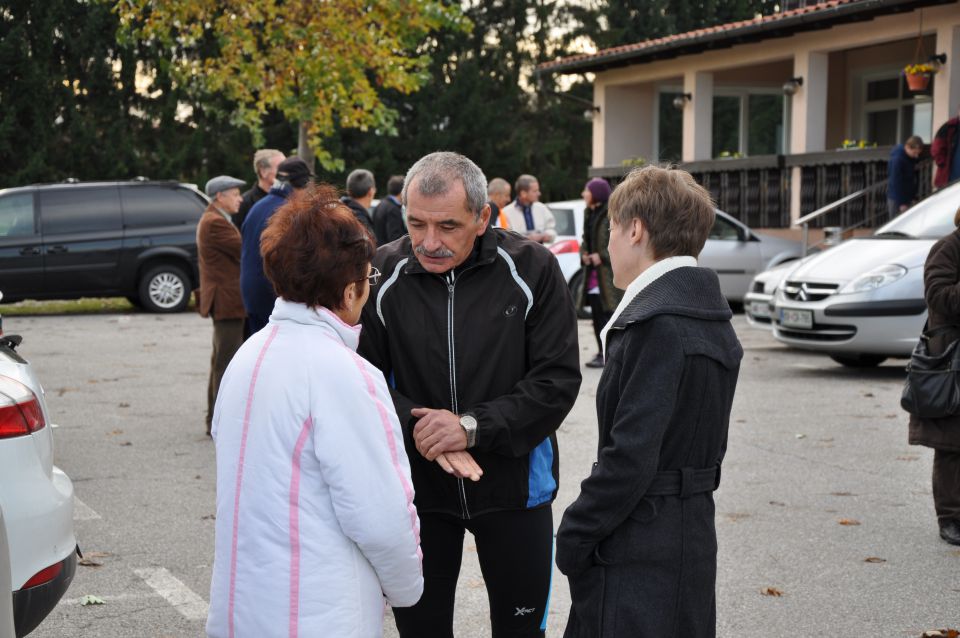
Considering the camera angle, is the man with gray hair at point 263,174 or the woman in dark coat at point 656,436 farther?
the man with gray hair at point 263,174

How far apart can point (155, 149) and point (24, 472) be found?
3065 cm

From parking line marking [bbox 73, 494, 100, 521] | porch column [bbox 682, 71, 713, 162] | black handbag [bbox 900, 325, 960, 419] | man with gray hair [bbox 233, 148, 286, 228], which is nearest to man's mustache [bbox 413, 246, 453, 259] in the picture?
black handbag [bbox 900, 325, 960, 419]

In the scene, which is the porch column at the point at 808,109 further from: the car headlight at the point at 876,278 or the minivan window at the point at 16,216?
the minivan window at the point at 16,216

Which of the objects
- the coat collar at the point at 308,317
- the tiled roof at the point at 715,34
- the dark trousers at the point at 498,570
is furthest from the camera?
the tiled roof at the point at 715,34

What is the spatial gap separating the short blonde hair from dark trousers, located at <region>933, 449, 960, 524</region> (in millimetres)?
3612

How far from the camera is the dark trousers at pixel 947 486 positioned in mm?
6047

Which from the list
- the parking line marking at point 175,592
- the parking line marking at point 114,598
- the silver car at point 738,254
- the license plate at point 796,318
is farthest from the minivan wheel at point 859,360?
A: the parking line marking at point 114,598

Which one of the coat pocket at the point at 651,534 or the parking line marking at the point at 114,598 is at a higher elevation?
the coat pocket at the point at 651,534

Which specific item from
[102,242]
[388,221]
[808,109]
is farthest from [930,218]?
[102,242]

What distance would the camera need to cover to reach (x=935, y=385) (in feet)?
19.8

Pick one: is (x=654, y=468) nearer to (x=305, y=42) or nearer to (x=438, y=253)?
(x=438, y=253)

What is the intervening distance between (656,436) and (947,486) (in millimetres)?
3758

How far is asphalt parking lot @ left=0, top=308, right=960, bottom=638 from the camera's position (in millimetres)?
5035

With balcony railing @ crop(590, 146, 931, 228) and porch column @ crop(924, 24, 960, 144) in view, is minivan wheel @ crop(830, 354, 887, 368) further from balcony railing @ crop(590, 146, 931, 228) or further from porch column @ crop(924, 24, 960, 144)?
porch column @ crop(924, 24, 960, 144)
